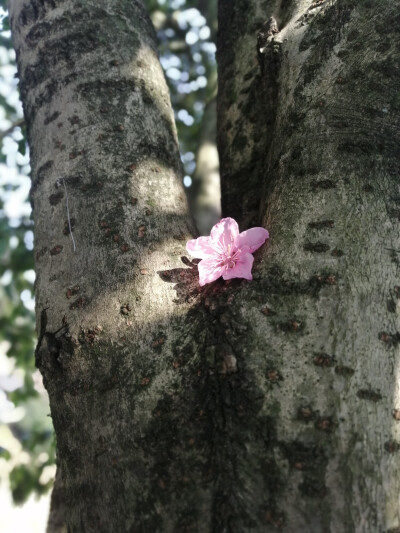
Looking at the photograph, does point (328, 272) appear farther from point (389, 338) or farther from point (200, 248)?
point (200, 248)

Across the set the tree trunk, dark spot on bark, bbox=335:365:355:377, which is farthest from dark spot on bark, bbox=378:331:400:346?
dark spot on bark, bbox=335:365:355:377

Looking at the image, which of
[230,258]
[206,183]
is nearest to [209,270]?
[230,258]

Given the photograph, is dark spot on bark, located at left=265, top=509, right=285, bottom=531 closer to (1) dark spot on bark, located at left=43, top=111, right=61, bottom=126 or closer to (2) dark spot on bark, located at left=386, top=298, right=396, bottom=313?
(2) dark spot on bark, located at left=386, top=298, right=396, bottom=313

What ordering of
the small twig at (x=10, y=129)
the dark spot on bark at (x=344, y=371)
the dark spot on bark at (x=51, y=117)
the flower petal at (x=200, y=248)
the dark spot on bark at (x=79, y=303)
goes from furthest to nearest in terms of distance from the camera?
the small twig at (x=10, y=129), the dark spot on bark at (x=51, y=117), the flower petal at (x=200, y=248), the dark spot on bark at (x=79, y=303), the dark spot on bark at (x=344, y=371)

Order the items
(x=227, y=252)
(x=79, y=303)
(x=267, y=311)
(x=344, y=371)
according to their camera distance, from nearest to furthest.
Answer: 1. (x=344, y=371)
2. (x=267, y=311)
3. (x=79, y=303)
4. (x=227, y=252)

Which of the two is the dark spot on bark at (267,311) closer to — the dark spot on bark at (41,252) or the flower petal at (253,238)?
the flower petal at (253,238)

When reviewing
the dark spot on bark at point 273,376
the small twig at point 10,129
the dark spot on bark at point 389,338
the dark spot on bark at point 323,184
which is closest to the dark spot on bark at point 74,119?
the dark spot on bark at point 323,184

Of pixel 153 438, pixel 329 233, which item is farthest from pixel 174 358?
pixel 329 233
